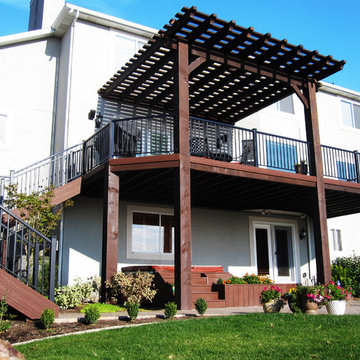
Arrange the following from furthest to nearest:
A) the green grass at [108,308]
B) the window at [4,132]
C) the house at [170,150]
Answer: the window at [4,132]
the house at [170,150]
the green grass at [108,308]

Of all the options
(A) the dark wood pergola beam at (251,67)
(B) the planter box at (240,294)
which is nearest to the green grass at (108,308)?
(B) the planter box at (240,294)

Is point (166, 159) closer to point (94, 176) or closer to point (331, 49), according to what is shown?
point (94, 176)

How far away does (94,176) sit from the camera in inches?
451

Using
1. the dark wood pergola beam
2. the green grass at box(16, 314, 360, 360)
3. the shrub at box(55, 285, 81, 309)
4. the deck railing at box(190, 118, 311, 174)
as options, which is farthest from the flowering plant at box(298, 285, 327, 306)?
the dark wood pergola beam

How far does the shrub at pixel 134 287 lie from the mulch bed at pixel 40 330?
4.48ft

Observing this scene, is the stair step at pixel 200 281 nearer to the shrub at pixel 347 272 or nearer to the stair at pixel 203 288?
the stair at pixel 203 288

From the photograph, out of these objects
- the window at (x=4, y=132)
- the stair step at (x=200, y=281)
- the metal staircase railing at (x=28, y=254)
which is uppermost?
the window at (x=4, y=132)

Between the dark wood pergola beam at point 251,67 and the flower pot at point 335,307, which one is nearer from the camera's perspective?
the flower pot at point 335,307

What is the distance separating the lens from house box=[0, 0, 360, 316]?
1060 centimetres

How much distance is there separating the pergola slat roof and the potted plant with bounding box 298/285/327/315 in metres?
5.62

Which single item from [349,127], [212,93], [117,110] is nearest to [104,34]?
[117,110]

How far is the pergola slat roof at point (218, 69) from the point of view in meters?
10.6

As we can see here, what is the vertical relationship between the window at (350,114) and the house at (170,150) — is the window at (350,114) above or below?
above

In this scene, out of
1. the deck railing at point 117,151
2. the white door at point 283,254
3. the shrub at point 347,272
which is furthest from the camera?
the white door at point 283,254
